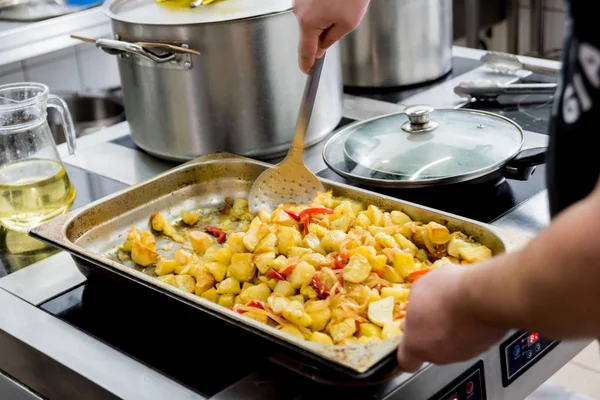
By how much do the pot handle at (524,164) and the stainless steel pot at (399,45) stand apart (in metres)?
0.54

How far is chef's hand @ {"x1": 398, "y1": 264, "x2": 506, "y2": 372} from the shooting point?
2.10 ft

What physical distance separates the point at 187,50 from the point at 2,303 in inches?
18.3

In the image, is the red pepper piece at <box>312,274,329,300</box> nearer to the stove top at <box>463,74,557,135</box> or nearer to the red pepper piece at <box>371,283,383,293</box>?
the red pepper piece at <box>371,283,383,293</box>

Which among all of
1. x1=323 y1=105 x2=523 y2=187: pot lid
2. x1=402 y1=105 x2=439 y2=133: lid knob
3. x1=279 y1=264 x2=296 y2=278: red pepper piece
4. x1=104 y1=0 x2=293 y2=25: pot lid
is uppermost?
x1=104 y1=0 x2=293 y2=25: pot lid

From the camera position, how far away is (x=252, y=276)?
3.35 ft

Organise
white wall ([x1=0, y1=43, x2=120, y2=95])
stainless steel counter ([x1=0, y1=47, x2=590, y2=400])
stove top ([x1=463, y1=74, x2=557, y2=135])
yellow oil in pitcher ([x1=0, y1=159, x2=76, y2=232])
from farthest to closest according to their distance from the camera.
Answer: white wall ([x1=0, y1=43, x2=120, y2=95]) < stove top ([x1=463, y1=74, x2=557, y2=135]) < yellow oil in pitcher ([x1=0, y1=159, x2=76, y2=232]) < stainless steel counter ([x1=0, y1=47, x2=590, y2=400])

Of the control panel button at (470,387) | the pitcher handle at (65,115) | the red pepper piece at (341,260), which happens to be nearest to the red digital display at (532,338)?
the control panel button at (470,387)

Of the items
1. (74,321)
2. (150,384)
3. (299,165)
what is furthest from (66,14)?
(150,384)

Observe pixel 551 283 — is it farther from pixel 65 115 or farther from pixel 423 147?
pixel 65 115

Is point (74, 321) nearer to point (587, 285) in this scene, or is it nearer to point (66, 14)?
point (587, 285)

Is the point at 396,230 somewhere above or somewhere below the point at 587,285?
below

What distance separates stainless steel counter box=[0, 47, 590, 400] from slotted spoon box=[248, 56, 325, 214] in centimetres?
27

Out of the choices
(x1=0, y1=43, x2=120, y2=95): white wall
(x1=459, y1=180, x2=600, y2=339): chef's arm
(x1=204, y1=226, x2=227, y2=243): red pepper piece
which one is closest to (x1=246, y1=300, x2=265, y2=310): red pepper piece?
(x1=204, y1=226, x2=227, y2=243): red pepper piece

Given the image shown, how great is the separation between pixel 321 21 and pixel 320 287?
40 centimetres
